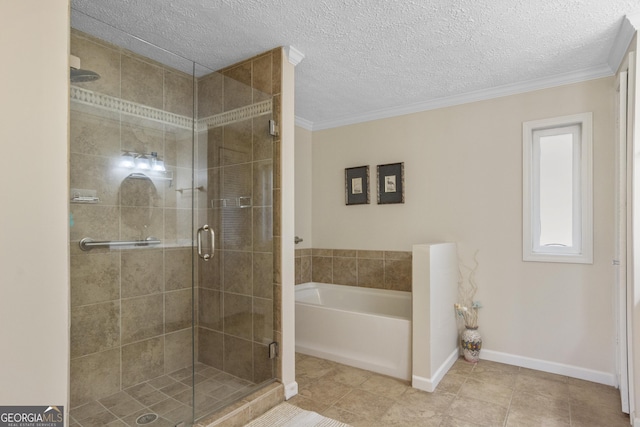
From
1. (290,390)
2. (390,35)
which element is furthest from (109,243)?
(390,35)

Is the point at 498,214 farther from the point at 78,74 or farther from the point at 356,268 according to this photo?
the point at 78,74

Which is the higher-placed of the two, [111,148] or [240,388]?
[111,148]

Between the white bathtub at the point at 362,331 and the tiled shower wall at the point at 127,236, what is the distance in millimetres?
1204

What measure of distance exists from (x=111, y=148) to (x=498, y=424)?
9.29ft

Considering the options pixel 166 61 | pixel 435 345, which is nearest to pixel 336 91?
pixel 166 61

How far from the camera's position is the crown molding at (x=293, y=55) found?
90.3 inches

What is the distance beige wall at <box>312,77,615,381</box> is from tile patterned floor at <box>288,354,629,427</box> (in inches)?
11.8

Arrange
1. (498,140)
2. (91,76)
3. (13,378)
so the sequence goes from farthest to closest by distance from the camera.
A: 1. (498,140)
2. (91,76)
3. (13,378)

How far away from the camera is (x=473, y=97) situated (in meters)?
3.09

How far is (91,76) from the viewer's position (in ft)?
5.96

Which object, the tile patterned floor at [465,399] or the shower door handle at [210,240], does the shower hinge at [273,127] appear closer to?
the shower door handle at [210,240]

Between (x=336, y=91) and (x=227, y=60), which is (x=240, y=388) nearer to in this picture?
(x=227, y=60)

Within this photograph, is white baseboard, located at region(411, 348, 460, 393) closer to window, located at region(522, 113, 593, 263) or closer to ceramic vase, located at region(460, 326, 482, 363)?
ceramic vase, located at region(460, 326, 482, 363)
